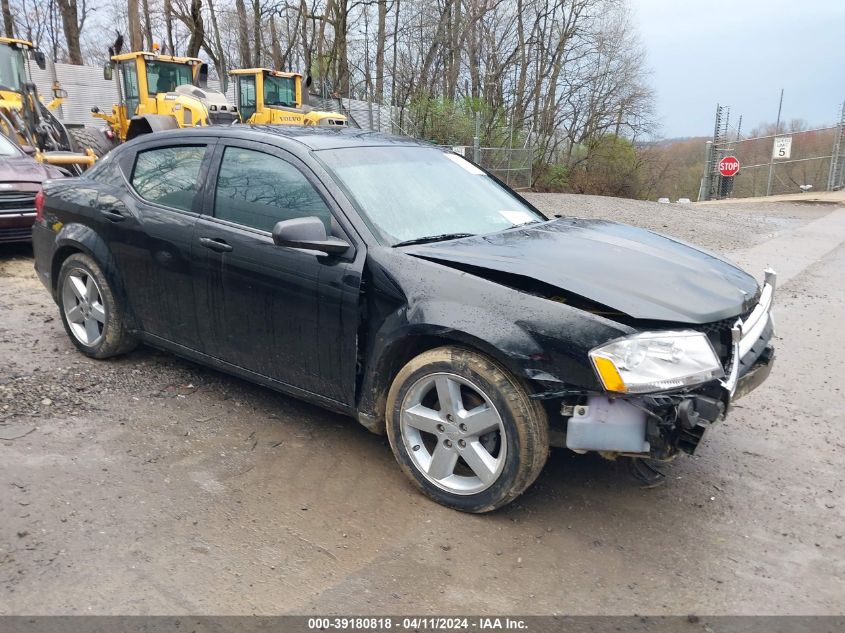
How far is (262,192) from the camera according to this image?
3.91 m

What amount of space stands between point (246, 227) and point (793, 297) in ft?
22.1

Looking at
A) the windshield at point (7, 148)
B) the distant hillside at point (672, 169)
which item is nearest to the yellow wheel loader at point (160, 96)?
the windshield at point (7, 148)

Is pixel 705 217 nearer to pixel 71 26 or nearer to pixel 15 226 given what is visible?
pixel 15 226

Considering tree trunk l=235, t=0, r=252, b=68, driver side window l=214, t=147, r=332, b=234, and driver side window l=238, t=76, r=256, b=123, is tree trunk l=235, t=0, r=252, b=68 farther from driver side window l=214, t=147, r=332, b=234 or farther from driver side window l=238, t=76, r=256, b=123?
driver side window l=214, t=147, r=332, b=234

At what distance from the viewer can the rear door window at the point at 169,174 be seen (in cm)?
423

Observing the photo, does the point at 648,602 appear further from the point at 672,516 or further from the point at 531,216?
the point at 531,216

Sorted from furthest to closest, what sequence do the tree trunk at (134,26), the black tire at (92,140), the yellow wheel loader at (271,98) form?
the tree trunk at (134,26)
the yellow wheel loader at (271,98)
the black tire at (92,140)

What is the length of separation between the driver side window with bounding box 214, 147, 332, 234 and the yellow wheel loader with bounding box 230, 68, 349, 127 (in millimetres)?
12711

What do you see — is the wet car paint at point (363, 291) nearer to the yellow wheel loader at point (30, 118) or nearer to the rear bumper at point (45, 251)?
the rear bumper at point (45, 251)

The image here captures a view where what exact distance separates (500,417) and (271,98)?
52.0 feet

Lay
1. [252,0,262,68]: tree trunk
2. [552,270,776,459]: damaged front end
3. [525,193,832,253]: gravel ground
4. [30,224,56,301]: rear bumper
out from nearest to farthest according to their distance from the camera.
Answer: [552,270,776,459]: damaged front end, [30,224,56,301]: rear bumper, [525,193,832,253]: gravel ground, [252,0,262,68]: tree trunk

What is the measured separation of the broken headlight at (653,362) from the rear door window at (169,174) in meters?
2.67

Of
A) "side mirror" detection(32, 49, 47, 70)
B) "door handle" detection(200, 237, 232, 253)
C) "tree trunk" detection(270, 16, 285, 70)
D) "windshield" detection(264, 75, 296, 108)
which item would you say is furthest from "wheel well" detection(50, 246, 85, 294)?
"tree trunk" detection(270, 16, 285, 70)

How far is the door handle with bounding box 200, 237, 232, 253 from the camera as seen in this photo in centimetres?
389
